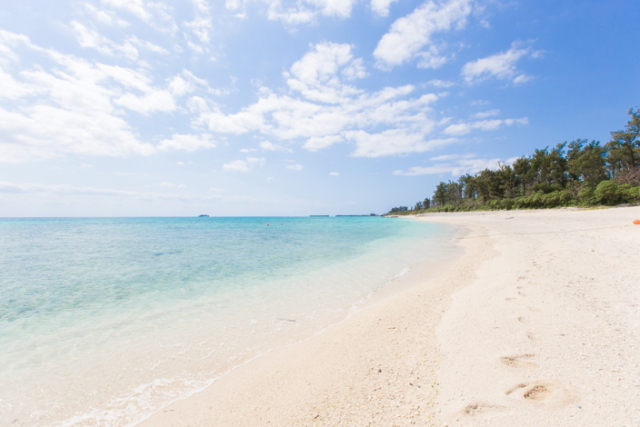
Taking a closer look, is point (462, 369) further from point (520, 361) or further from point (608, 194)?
point (608, 194)

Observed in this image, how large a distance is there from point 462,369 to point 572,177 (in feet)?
265

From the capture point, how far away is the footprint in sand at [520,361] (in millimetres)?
2863

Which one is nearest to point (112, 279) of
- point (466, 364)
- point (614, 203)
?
point (466, 364)

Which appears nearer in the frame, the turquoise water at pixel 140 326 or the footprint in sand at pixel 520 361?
the footprint in sand at pixel 520 361

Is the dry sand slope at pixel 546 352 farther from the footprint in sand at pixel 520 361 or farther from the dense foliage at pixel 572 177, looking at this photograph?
the dense foliage at pixel 572 177

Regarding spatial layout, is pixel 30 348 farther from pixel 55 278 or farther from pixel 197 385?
pixel 55 278

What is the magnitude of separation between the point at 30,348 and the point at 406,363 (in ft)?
21.0

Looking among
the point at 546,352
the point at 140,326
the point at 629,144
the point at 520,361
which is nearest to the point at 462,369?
the point at 520,361

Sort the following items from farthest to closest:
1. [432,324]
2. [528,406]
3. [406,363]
A: [432,324] < [406,363] < [528,406]

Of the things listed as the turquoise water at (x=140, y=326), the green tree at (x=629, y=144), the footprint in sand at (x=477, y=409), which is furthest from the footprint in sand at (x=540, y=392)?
the green tree at (x=629, y=144)

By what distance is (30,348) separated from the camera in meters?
4.64

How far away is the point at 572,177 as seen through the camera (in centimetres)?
5994

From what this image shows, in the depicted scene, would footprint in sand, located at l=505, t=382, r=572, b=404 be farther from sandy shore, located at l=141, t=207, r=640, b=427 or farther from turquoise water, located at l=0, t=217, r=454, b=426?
turquoise water, located at l=0, t=217, r=454, b=426

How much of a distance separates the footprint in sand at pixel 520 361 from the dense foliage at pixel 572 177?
41209mm
